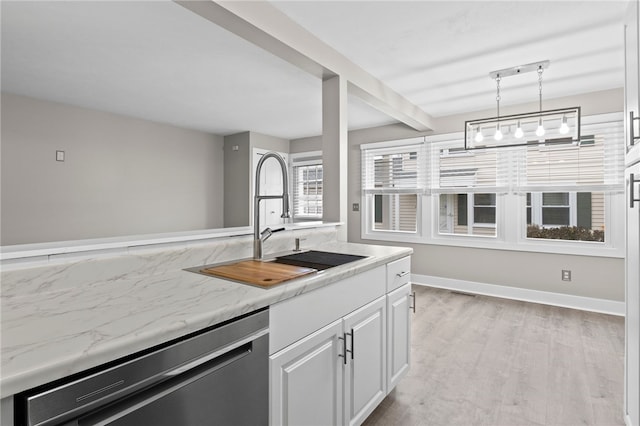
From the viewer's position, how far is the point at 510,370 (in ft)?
7.82

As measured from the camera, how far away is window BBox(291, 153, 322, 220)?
20.5 feet

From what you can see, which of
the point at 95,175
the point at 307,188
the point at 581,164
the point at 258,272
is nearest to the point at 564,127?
the point at 581,164

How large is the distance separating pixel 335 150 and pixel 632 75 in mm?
1858

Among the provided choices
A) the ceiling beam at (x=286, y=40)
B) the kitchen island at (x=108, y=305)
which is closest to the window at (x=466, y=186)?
the ceiling beam at (x=286, y=40)

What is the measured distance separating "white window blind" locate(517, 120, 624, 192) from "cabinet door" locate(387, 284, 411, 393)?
2473 mm

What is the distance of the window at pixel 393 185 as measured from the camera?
4945 millimetres

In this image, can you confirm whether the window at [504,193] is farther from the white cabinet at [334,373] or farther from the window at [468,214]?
the white cabinet at [334,373]

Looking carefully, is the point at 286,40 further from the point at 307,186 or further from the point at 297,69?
the point at 307,186

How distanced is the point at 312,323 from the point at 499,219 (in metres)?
3.80

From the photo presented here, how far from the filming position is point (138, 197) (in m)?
4.86

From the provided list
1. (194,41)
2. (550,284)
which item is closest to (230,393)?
(194,41)

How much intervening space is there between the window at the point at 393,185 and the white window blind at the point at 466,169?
0.21m

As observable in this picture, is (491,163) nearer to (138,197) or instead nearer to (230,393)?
(230,393)

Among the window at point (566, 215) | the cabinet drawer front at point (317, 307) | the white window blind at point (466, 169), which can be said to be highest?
the white window blind at point (466, 169)
